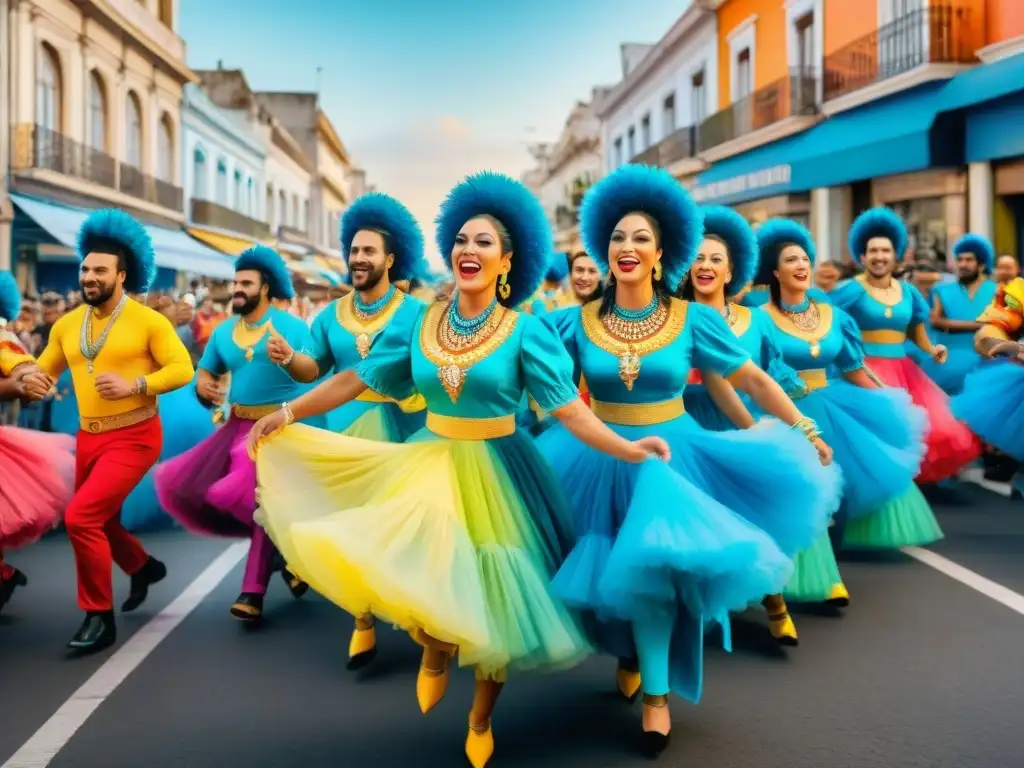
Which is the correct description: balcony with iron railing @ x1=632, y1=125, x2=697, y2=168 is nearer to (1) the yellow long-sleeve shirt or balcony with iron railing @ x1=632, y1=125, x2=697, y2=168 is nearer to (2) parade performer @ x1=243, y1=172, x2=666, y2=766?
(1) the yellow long-sleeve shirt

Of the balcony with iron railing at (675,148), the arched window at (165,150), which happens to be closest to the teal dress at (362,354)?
the balcony with iron railing at (675,148)

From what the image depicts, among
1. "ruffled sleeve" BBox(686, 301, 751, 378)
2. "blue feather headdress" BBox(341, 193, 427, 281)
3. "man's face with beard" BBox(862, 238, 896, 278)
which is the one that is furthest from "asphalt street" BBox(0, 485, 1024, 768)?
"man's face with beard" BBox(862, 238, 896, 278)

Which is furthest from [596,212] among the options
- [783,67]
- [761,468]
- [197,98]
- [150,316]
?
[197,98]

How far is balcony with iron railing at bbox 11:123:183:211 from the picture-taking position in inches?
957

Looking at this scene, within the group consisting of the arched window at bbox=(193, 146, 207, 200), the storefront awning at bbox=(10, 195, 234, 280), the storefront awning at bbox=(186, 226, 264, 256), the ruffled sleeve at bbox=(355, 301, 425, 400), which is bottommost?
the ruffled sleeve at bbox=(355, 301, 425, 400)

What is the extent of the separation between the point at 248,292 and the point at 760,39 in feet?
80.1

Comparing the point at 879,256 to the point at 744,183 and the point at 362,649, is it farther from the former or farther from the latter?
the point at 744,183

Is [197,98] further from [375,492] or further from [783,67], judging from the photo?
[375,492]

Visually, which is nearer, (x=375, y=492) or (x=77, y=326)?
(x=375, y=492)

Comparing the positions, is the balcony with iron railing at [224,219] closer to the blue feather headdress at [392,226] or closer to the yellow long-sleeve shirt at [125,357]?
the blue feather headdress at [392,226]

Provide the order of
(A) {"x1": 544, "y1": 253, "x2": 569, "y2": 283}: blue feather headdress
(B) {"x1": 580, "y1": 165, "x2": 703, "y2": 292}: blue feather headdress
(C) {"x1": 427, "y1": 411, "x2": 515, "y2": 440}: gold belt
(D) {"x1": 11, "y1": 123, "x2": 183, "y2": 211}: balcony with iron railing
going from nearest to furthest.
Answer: (C) {"x1": 427, "y1": 411, "x2": 515, "y2": 440}: gold belt < (B) {"x1": 580, "y1": 165, "x2": 703, "y2": 292}: blue feather headdress < (A) {"x1": 544, "y1": 253, "x2": 569, "y2": 283}: blue feather headdress < (D) {"x1": 11, "y1": 123, "x2": 183, "y2": 211}: balcony with iron railing

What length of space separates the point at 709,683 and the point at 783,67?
959 inches

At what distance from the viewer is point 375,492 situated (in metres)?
4.75

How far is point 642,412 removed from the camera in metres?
5.15
